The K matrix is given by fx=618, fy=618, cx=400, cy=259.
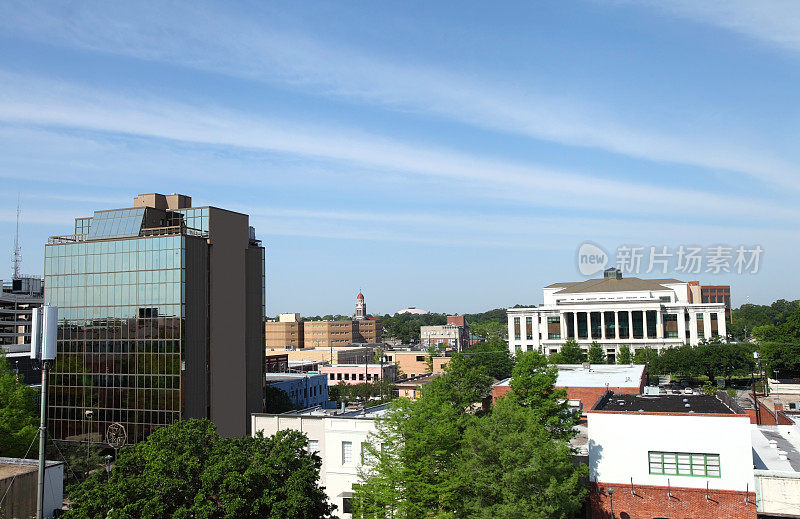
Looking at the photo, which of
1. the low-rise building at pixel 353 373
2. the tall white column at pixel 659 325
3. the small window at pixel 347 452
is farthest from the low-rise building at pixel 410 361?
the small window at pixel 347 452

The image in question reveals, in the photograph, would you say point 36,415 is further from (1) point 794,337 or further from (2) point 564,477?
(1) point 794,337

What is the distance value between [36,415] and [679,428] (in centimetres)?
5323

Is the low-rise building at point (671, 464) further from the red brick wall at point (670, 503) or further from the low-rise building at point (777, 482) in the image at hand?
the low-rise building at point (777, 482)

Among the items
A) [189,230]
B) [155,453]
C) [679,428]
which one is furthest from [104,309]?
[679,428]

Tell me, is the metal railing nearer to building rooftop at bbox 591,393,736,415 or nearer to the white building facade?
building rooftop at bbox 591,393,736,415

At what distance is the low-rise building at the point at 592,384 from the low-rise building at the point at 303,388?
2905 cm

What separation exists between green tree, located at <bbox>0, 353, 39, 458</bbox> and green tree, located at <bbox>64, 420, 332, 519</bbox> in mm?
27431

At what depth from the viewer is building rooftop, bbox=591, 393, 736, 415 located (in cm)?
3912

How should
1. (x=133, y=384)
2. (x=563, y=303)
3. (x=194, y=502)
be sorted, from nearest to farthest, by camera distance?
(x=194, y=502) < (x=133, y=384) < (x=563, y=303)

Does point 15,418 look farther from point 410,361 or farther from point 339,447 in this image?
point 410,361

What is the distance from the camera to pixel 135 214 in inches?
2532

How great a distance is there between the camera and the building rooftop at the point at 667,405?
3912 centimetres

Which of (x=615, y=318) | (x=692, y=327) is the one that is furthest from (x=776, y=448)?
(x=692, y=327)

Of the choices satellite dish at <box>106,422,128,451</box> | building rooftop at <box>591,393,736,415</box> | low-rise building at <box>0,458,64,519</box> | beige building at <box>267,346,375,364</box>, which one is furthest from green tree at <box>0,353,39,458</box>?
beige building at <box>267,346,375,364</box>
